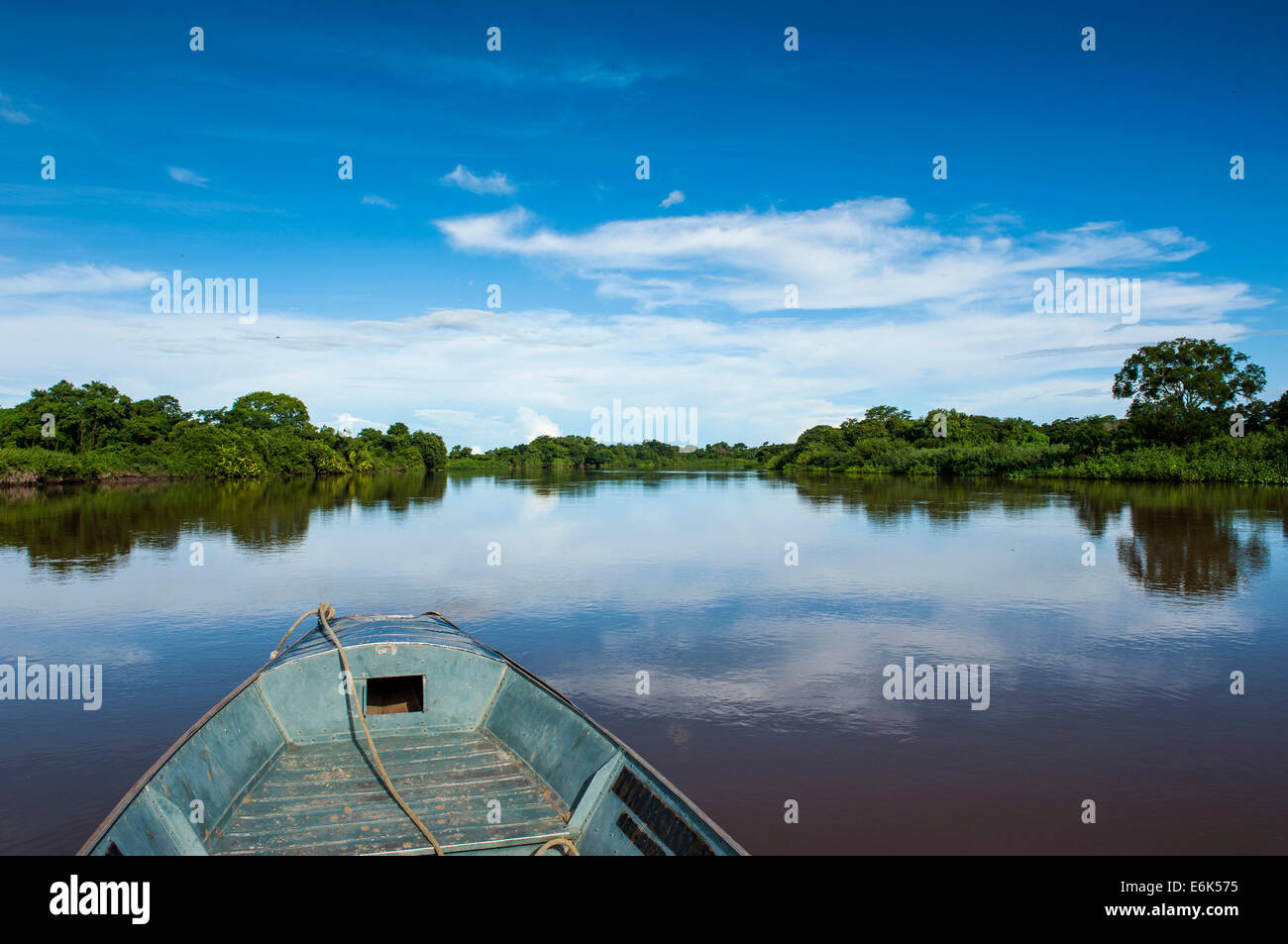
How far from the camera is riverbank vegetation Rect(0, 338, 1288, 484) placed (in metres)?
42.9

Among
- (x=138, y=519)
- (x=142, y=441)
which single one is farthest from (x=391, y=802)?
(x=142, y=441)

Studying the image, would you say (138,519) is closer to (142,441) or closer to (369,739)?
(369,739)

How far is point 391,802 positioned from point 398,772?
0.46 meters

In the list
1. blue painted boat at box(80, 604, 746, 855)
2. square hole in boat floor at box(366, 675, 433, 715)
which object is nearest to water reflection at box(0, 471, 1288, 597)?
square hole in boat floor at box(366, 675, 433, 715)

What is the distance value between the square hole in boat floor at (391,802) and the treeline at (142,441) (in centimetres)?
4308

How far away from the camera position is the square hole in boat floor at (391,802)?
3980 millimetres

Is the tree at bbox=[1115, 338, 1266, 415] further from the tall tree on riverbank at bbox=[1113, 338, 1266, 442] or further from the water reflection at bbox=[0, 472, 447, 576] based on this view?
the water reflection at bbox=[0, 472, 447, 576]

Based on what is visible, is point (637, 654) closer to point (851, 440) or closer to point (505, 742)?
point (505, 742)

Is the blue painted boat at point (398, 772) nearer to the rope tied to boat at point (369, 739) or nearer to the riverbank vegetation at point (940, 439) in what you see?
the rope tied to boat at point (369, 739)

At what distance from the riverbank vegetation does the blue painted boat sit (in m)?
42.4

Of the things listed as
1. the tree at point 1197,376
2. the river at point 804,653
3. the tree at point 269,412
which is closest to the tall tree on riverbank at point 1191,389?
the tree at point 1197,376
